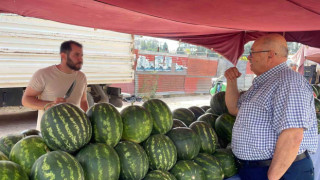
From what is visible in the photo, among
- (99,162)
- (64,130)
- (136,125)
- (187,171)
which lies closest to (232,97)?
(187,171)

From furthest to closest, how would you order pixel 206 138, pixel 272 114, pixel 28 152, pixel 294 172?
pixel 206 138 < pixel 294 172 < pixel 272 114 < pixel 28 152

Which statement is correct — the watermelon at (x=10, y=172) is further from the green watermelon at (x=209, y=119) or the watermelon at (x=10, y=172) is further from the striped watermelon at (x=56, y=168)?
the green watermelon at (x=209, y=119)

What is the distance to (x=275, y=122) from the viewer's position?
1911 mm

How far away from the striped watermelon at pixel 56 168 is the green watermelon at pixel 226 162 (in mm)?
1240

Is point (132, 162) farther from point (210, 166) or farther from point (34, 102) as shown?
point (34, 102)

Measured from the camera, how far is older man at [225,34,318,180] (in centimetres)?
183

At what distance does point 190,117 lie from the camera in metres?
2.64

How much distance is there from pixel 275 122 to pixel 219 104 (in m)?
0.95

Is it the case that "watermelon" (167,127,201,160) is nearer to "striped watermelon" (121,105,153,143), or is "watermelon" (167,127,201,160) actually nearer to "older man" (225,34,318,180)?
"striped watermelon" (121,105,153,143)

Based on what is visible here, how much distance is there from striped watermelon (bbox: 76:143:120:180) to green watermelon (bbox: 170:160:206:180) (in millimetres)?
483

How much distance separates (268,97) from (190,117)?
855 mm

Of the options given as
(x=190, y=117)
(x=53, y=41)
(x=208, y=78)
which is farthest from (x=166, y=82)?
(x=190, y=117)

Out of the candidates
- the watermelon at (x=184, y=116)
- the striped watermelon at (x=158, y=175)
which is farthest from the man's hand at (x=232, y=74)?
the striped watermelon at (x=158, y=175)

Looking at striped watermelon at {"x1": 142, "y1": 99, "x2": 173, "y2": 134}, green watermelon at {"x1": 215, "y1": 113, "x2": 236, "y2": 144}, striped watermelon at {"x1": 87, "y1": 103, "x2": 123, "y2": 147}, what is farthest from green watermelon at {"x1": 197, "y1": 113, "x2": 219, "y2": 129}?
striped watermelon at {"x1": 87, "y1": 103, "x2": 123, "y2": 147}
